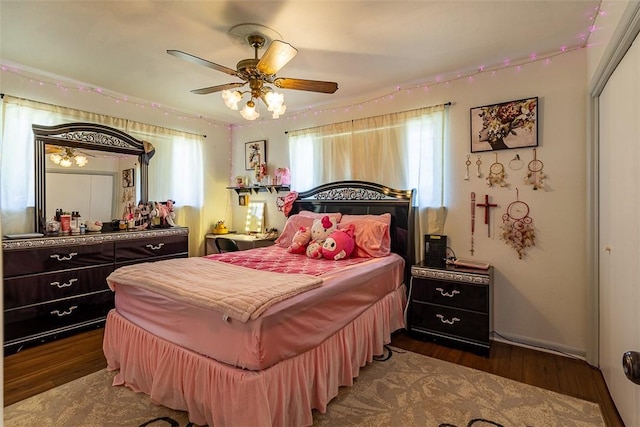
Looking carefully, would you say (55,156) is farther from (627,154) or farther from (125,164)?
(627,154)

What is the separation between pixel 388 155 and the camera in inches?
144

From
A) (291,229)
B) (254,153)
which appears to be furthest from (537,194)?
(254,153)

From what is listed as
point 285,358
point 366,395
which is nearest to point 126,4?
point 285,358

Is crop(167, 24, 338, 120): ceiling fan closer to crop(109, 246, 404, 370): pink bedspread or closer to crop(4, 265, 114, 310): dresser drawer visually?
crop(109, 246, 404, 370): pink bedspread

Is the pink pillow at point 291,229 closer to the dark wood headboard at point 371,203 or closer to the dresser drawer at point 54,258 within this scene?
the dark wood headboard at point 371,203

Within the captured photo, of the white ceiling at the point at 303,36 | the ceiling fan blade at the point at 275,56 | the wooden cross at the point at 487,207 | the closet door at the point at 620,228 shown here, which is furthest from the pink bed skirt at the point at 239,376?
the white ceiling at the point at 303,36

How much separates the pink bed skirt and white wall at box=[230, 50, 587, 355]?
4.27 feet

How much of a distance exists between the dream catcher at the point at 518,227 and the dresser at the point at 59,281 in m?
3.70

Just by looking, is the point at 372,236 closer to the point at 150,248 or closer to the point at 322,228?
the point at 322,228

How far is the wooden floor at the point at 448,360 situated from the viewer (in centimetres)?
228

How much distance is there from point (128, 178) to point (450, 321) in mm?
3813

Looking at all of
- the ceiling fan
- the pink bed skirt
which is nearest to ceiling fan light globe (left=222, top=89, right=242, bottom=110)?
the ceiling fan

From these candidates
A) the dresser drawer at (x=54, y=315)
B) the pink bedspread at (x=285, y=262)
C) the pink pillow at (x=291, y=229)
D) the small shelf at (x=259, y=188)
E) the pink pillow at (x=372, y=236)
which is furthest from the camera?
the small shelf at (x=259, y=188)

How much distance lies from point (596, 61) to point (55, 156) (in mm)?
4769
